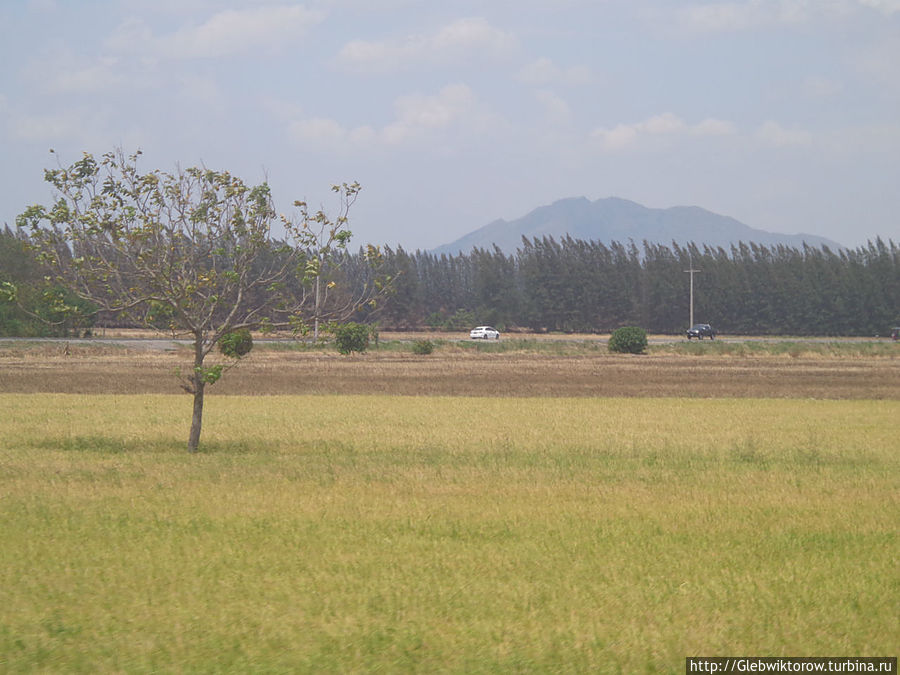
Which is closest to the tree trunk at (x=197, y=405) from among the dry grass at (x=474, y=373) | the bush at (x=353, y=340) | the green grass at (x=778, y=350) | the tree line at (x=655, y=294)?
the dry grass at (x=474, y=373)

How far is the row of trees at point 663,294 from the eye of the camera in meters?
101

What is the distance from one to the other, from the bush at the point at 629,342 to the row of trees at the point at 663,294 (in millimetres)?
42727

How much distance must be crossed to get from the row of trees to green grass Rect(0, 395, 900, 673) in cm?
8649

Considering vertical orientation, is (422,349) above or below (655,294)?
below

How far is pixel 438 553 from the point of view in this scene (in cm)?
1029

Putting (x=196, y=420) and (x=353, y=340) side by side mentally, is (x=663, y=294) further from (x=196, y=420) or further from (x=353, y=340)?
(x=196, y=420)

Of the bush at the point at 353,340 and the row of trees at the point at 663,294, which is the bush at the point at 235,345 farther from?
the row of trees at the point at 663,294

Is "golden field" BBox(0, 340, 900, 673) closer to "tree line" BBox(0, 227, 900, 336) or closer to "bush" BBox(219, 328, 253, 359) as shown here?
"bush" BBox(219, 328, 253, 359)

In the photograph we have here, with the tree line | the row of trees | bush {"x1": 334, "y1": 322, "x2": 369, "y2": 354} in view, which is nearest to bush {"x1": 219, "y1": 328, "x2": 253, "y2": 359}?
bush {"x1": 334, "y1": 322, "x2": 369, "y2": 354}

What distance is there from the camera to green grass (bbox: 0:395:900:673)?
7.48m

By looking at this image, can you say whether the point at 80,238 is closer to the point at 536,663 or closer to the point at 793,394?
the point at 536,663

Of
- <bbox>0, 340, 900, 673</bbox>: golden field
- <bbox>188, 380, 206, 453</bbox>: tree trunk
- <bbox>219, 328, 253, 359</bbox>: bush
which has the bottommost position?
<bbox>0, 340, 900, 673</bbox>: golden field

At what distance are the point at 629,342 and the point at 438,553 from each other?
55406 millimetres

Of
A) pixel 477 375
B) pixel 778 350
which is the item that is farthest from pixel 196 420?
pixel 778 350
